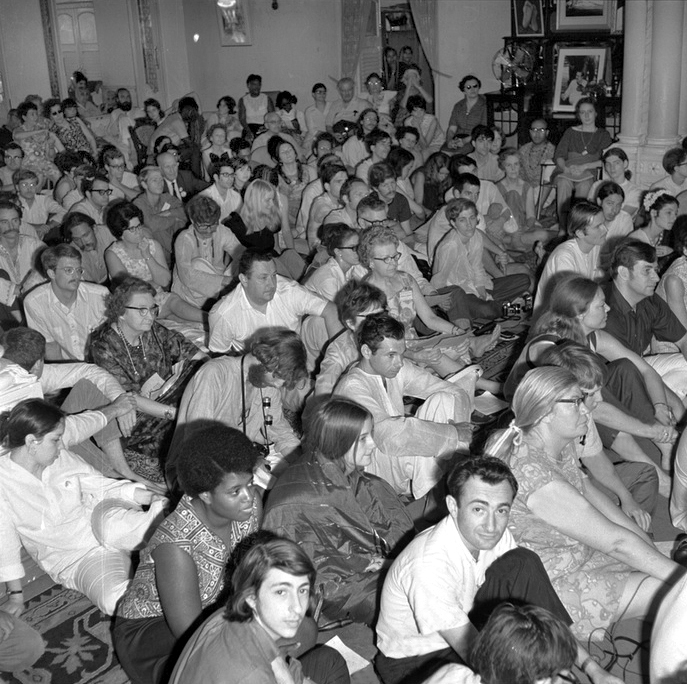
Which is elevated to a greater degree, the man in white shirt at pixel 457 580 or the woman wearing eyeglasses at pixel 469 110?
the woman wearing eyeglasses at pixel 469 110

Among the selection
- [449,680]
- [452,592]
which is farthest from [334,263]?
[449,680]

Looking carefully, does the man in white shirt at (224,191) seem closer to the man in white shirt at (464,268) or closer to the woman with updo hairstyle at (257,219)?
the woman with updo hairstyle at (257,219)

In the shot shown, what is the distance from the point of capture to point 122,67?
45.9ft

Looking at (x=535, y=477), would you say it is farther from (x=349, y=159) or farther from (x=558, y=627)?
(x=349, y=159)

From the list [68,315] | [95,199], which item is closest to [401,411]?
[68,315]

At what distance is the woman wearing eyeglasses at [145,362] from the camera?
398 centimetres

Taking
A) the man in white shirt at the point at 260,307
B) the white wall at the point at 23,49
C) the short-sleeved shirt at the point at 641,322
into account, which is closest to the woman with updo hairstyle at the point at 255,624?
the man in white shirt at the point at 260,307

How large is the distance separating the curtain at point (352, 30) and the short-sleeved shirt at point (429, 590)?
11.1 meters

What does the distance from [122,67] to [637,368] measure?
11815 mm

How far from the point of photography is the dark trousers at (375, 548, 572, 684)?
245 cm

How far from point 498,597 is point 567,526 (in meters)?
0.34

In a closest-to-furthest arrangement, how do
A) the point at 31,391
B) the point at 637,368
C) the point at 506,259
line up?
the point at 31,391, the point at 637,368, the point at 506,259

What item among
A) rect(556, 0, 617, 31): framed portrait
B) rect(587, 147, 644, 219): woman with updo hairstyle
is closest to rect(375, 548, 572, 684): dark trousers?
rect(587, 147, 644, 219): woman with updo hairstyle

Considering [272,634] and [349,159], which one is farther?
[349,159]
